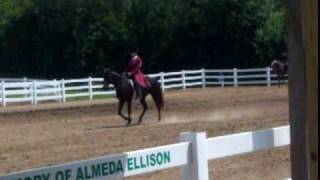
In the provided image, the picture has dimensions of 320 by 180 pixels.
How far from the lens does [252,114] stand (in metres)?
28.0

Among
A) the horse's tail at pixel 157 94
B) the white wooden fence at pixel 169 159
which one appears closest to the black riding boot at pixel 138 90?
the horse's tail at pixel 157 94

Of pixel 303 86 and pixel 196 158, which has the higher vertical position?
pixel 303 86

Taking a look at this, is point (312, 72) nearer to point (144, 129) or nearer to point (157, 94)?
point (144, 129)

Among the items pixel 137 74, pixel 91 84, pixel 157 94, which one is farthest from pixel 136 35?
pixel 137 74

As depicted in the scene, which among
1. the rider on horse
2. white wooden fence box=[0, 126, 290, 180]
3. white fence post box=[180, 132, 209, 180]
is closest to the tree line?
the rider on horse

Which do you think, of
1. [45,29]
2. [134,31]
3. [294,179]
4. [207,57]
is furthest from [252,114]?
[45,29]

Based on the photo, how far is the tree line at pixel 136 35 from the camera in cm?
6081

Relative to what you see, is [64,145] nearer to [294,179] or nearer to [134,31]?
[294,179]

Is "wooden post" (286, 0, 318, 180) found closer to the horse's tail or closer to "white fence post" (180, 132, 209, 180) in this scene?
"white fence post" (180, 132, 209, 180)

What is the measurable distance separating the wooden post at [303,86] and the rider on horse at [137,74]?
23143 millimetres

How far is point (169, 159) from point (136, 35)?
58.1 m

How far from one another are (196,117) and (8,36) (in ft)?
148

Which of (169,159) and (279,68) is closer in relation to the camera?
(169,159)

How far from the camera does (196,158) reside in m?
7.09
